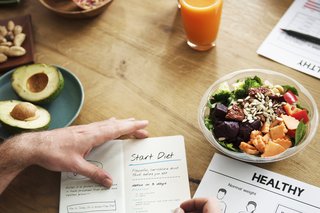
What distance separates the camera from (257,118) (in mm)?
850

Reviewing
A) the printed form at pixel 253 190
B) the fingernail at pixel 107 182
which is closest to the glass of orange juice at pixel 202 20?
the printed form at pixel 253 190

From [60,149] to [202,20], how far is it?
506 millimetres

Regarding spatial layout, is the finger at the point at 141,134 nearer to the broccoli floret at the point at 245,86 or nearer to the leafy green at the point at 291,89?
the broccoli floret at the point at 245,86

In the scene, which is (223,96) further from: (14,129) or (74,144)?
(14,129)

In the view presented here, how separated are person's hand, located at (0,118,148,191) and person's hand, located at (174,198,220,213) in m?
0.18

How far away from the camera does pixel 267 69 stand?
1.04 meters

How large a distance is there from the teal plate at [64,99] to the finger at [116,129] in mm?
110

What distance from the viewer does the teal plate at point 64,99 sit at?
99 centimetres

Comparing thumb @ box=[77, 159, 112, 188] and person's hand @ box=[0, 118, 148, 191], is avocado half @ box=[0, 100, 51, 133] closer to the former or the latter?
person's hand @ box=[0, 118, 148, 191]

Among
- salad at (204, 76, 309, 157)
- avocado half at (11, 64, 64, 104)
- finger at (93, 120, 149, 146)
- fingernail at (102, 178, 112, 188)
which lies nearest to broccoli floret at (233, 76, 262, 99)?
salad at (204, 76, 309, 157)

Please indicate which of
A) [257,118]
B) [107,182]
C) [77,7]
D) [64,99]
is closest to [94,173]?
[107,182]

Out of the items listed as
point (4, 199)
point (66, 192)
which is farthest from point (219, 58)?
point (4, 199)

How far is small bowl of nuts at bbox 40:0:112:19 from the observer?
3.97 feet

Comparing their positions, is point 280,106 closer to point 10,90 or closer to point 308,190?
point 308,190
